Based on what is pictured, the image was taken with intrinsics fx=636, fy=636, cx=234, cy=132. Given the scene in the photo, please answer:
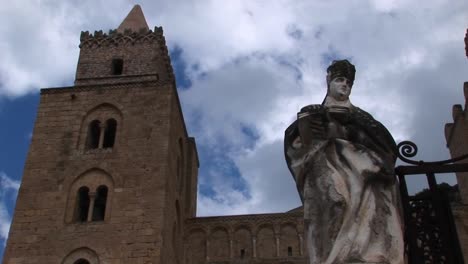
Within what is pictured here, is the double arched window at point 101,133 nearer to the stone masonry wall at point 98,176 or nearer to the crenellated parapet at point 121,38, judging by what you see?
the stone masonry wall at point 98,176

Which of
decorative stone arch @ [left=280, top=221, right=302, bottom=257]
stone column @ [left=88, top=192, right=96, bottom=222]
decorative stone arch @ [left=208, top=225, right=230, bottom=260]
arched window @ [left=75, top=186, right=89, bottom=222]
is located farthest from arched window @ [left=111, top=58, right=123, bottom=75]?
decorative stone arch @ [left=280, top=221, right=302, bottom=257]

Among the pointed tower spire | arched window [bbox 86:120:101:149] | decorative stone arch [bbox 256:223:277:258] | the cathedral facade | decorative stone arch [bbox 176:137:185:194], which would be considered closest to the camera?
the cathedral facade

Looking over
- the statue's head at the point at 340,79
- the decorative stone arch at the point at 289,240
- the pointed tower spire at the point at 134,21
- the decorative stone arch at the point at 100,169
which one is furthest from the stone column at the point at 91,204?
the statue's head at the point at 340,79

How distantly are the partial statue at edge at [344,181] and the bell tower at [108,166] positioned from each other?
49.3ft

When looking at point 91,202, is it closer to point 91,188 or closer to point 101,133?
point 91,188

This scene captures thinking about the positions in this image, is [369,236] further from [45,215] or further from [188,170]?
[188,170]

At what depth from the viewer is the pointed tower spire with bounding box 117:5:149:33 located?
25834mm

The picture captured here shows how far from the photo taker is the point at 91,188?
19844mm

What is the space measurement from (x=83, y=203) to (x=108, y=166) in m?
1.39

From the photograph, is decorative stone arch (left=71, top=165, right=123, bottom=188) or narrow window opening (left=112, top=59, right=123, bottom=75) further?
narrow window opening (left=112, top=59, right=123, bottom=75)

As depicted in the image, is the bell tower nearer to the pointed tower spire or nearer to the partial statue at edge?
the pointed tower spire

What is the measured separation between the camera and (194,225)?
2294 cm

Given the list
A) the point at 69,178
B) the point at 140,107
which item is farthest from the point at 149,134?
the point at 69,178

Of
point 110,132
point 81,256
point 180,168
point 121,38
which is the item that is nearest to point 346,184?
point 81,256
